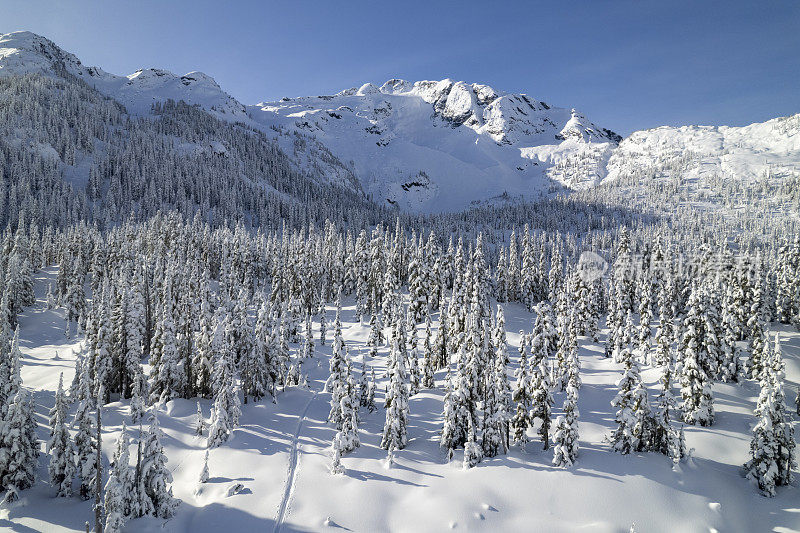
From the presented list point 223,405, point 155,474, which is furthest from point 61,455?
point 223,405

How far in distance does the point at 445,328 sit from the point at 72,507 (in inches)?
1535

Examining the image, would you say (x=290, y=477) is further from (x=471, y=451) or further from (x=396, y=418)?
(x=471, y=451)

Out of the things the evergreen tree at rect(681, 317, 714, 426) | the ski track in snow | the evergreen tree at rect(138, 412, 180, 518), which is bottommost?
the ski track in snow

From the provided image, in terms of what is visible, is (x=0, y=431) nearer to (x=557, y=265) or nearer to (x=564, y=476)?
(x=564, y=476)

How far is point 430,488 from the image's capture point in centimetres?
2709

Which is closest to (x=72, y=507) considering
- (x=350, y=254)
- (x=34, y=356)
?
(x=34, y=356)

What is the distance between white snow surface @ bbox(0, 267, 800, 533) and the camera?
24344 millimetres

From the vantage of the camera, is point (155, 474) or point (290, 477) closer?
point (155, 474)

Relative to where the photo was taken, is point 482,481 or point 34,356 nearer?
point 482,481

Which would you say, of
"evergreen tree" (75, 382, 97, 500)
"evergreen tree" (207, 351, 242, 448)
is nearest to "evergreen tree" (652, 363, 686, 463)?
"evergreen tree" (207, 351, 242, 448)

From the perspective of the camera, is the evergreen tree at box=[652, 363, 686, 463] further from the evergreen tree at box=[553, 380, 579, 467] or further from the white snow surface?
the evergreen tree at box=[553, 380, 579, 467]

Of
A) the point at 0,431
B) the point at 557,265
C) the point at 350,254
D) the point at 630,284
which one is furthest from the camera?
the point at 350,254

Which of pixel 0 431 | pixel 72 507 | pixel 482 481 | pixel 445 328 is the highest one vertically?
pixel 445 328

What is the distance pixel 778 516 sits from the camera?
25828 mm
